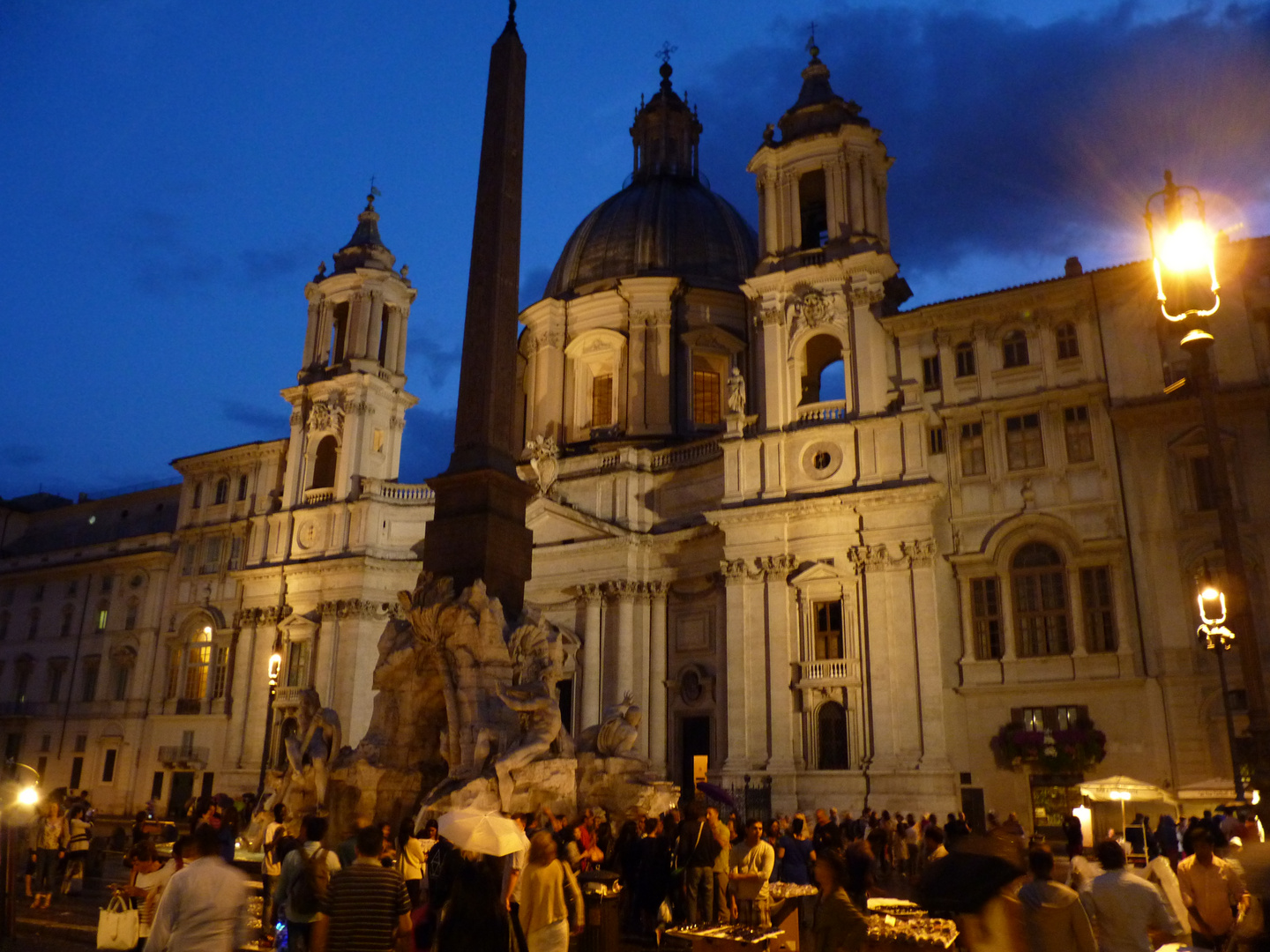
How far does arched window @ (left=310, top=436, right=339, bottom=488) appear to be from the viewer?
40000mm

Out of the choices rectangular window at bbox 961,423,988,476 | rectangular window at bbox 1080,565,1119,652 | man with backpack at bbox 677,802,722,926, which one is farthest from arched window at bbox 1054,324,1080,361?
man with backpack at bbox 677,802,722,926

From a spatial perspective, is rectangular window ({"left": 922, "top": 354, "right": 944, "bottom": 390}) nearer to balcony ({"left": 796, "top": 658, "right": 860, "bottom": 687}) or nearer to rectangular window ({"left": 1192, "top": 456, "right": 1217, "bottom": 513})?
rectangular window ({"left": 1192, "top": 456, "right": 1217, "bottom": 513})

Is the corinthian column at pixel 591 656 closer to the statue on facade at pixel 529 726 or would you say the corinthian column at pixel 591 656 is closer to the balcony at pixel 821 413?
the balcony at pixel 821 413

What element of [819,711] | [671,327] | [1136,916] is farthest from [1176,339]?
[1136,916]

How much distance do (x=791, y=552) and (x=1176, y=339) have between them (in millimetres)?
10986

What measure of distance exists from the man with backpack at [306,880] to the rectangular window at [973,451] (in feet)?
72.8

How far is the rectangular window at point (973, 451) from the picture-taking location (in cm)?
2689

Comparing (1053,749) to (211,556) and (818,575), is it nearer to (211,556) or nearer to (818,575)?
(818,575)

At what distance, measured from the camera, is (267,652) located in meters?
38.3

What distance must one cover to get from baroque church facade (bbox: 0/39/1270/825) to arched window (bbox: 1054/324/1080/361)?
61 millimetres

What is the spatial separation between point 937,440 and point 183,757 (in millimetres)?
29674

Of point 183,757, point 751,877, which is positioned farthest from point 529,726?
point 183,757

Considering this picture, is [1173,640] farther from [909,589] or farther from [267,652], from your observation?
[267,652]

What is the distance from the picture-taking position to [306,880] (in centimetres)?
746
